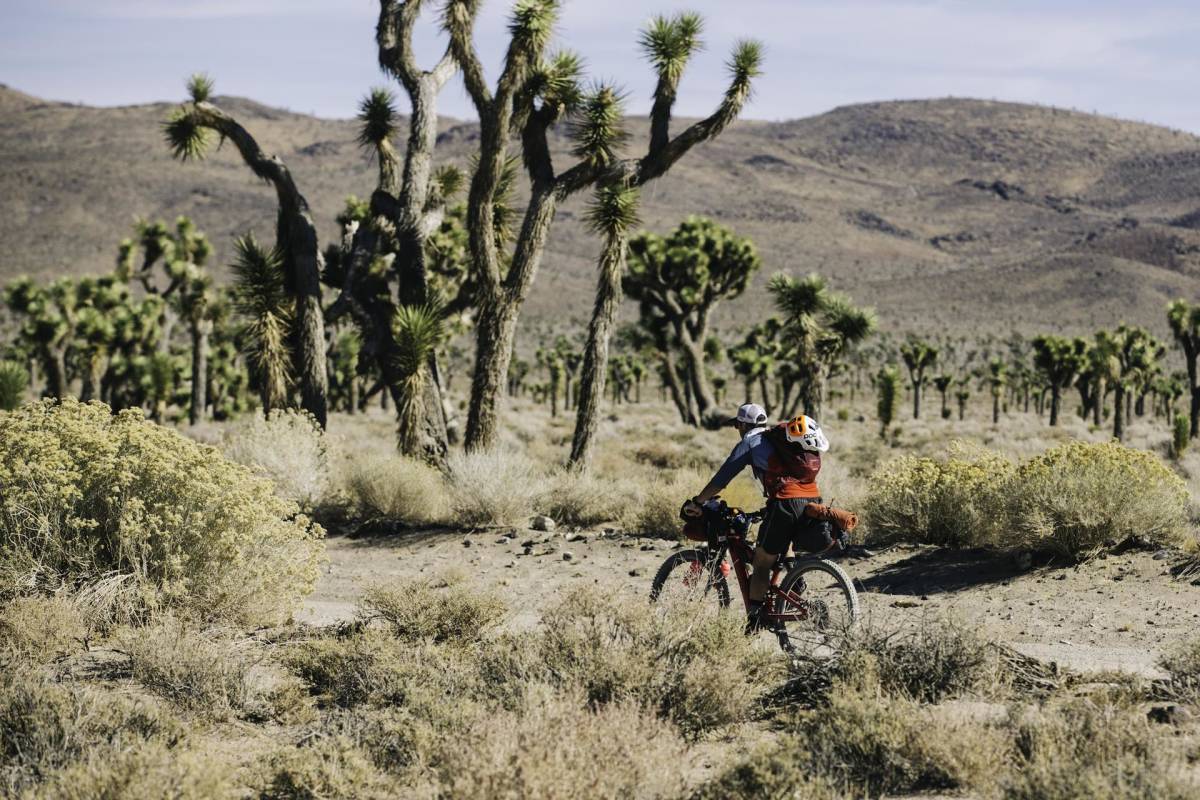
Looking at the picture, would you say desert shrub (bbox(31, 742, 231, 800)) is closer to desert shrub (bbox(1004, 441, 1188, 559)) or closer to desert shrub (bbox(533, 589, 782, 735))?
desert shrub (bbox(533, 589, 782, 735))

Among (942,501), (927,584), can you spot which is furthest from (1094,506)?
(942,501)

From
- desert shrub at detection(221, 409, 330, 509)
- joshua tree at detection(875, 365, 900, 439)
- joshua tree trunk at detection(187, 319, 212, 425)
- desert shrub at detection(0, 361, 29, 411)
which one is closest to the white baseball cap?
desert shrub at detection(221, 409, 330, 509)

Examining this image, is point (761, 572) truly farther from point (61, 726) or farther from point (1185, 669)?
point (61, 726)

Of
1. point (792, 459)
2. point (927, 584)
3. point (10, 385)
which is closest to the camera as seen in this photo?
point (792, 459)

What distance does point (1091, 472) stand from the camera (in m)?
10.5

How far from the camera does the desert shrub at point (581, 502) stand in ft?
46.9

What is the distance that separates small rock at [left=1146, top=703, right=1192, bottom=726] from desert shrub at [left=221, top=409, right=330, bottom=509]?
10.4 meters

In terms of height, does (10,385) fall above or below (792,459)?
below

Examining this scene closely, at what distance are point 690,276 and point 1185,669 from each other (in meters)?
25.9

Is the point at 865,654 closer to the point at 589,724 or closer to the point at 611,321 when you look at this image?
the point at 589,724

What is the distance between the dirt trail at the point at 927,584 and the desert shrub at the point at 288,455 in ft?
3.74

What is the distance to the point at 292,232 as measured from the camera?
18.0m

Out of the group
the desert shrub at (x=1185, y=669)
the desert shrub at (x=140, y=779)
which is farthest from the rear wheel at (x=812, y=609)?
the desert shrub at (x=140, y=779)

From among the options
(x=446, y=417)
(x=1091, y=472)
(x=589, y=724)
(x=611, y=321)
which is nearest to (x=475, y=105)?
(x=611, y=321)
